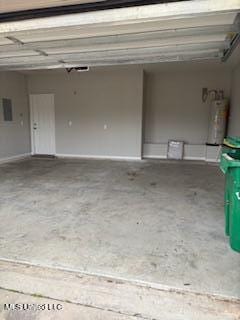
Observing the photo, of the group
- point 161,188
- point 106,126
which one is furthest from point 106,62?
point 106,126

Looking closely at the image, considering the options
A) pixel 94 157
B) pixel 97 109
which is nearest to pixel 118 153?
pixel 94 157

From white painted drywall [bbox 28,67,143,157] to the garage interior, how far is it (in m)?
0.03

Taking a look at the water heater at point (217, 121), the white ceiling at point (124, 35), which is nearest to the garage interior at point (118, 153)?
the white ceiling at point (124, 35)

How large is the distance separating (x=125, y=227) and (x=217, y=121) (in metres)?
5.26

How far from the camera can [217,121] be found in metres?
6.85

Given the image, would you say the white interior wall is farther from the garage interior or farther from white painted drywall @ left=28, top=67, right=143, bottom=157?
white painted drywall @ left=28, top=67, right=143, bottom=157

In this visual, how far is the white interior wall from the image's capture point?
7.14m

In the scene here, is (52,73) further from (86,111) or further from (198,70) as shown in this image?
(198,70)

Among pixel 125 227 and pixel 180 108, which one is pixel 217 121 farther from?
pixel 125 227

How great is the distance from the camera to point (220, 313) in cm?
158

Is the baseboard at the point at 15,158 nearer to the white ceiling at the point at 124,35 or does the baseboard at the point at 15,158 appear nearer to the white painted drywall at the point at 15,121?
the white painted drywall at the point at 15,121

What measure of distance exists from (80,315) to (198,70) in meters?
7.04

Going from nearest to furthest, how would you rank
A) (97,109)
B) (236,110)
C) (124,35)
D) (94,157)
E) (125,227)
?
(125,227) < (124,35) < (236,110) < (97,109) < (94,157)

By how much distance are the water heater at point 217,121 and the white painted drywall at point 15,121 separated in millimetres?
5783
